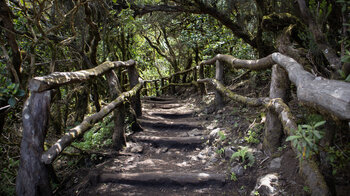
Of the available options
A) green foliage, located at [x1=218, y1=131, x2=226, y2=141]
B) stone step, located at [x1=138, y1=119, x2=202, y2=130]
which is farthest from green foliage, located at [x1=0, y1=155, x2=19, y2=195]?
green foliage, located at [x1=218, y1=131, x2=226, y2=141]

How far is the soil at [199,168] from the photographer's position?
244cm

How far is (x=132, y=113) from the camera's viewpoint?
14.7 ft

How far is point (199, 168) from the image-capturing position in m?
3.30

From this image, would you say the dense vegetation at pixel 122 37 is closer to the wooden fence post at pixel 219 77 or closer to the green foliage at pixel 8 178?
the green foliage at pixel 8 178


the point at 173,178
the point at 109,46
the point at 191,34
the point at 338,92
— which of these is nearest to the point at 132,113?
the point at 173,178

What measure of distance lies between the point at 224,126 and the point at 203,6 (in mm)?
3302

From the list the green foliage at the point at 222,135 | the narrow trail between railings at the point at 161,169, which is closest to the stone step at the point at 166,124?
the narrow trail between railings at the point at 161,169

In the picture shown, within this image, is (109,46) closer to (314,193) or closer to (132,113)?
(132,113)

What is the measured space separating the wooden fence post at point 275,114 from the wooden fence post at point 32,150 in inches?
110

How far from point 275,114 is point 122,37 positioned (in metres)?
7.48

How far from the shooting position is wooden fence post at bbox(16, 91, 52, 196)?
2.11 m

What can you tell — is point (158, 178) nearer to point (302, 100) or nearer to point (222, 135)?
point (222, 135)

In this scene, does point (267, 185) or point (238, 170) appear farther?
point (238, 170)

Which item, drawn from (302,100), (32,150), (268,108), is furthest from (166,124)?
(302,100)
